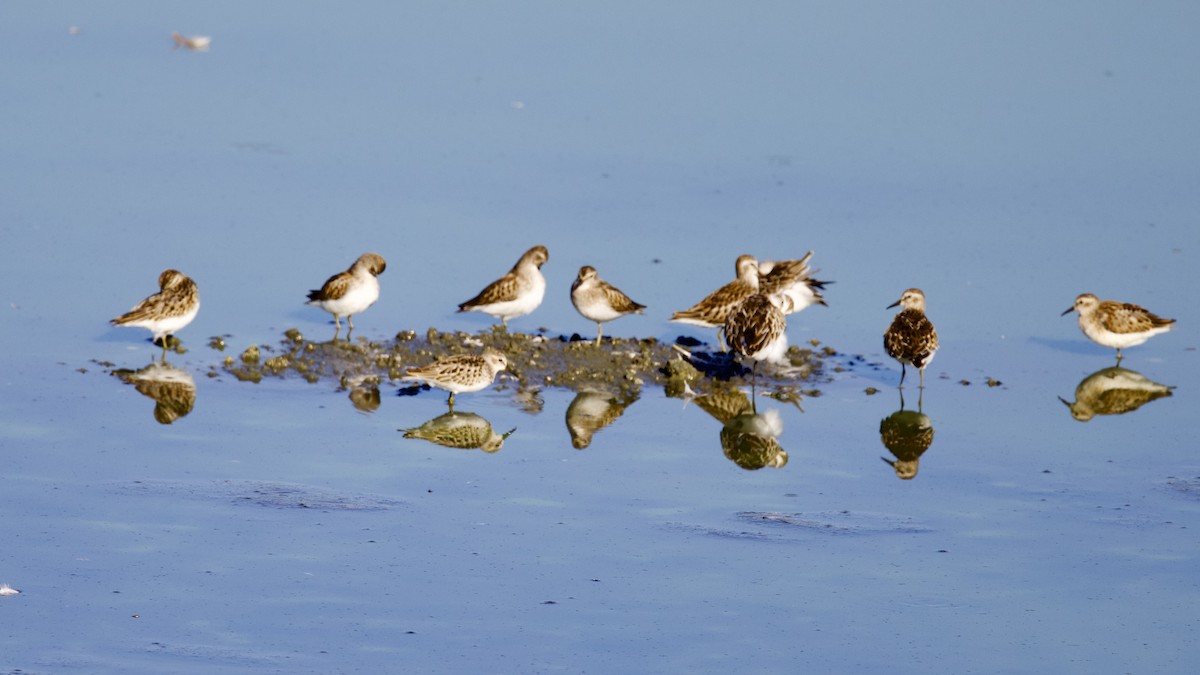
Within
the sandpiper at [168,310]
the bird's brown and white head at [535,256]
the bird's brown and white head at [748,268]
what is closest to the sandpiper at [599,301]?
the bird's brown and white head at [535,256]

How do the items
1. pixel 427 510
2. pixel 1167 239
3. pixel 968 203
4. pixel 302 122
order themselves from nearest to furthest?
pixel 427 510 < pixel 1167 239 < pixel 968 203 < pixel 302 122

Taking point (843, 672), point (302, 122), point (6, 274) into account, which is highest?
point (302, 122)

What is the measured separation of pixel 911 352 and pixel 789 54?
16.2 m

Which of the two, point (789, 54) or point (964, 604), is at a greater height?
point (789, 54)

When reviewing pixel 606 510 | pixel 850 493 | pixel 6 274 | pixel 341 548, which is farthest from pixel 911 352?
pixel 6 274

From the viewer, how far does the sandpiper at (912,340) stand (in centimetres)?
1789

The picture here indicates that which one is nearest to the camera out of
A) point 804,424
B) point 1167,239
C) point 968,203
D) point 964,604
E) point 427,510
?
point 964,604

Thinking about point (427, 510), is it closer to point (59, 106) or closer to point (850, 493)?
point (850, 493)

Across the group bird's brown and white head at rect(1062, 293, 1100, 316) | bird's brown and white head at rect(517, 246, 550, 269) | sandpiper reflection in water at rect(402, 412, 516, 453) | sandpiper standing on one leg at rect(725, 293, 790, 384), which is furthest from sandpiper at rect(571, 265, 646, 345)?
bird's brown and white head at rect(1062, 293, 1100, 316)

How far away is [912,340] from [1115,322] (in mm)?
2742

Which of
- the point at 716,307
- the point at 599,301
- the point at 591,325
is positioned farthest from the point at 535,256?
the point at 716,307

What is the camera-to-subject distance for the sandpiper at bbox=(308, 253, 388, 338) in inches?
755

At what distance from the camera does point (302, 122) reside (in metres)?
28.5

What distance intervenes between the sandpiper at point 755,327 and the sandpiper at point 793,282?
1951mm
